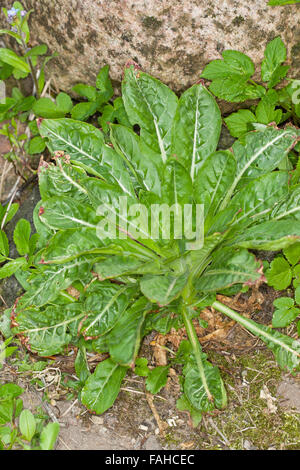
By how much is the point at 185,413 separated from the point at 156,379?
202 mm

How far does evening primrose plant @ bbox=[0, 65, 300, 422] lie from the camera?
7.55 ft

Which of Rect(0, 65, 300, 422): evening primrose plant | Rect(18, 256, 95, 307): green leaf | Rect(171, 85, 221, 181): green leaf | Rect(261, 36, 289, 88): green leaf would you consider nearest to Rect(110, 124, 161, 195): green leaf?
Rect(0, 65, 300, 422): evening primrose plant

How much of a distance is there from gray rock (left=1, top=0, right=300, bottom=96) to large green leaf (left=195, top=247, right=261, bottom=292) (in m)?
1.29

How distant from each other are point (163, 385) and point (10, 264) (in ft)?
3.25

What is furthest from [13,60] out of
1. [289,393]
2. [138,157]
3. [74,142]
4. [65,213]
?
[289,393]

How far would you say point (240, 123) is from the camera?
2879 mm

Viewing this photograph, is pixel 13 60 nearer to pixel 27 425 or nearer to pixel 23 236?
pixel 23 236

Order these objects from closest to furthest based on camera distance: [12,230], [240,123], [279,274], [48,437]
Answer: [48,437] → [279,274] → [240,123] → [12,230]

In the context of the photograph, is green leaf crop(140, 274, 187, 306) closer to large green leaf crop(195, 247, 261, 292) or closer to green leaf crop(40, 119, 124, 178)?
large green leaf crop(195, 247, 261, 292)

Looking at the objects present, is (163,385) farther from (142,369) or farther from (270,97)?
(270,97)

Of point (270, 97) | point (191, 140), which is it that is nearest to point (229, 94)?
point (270, 97)

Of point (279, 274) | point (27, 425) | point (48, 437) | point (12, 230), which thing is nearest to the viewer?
point (48, 437)

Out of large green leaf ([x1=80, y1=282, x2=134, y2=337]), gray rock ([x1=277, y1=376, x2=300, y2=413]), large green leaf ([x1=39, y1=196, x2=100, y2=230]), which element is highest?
large green leaf ([x1=39, y1=196, x2=100, y2=230])

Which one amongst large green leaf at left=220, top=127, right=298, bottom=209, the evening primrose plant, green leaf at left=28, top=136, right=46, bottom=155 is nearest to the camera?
the evening primrose plant
